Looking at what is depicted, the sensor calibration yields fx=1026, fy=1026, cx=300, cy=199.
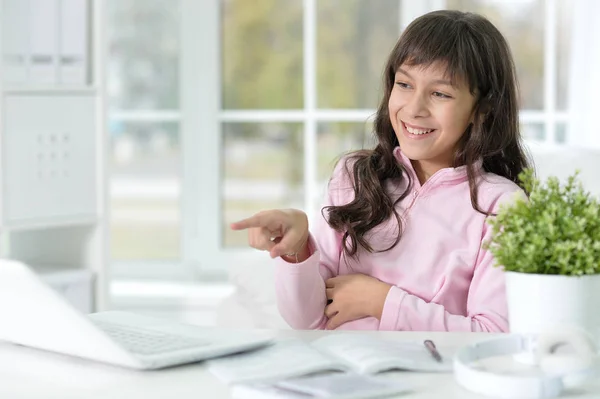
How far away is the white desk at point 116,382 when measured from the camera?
1.10 meters

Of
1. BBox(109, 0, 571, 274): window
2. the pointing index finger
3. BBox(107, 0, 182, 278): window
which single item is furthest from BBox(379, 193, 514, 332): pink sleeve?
BBox(107, 0, 182, 278): window

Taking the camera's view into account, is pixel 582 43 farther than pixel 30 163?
Yes

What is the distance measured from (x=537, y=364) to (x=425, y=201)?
741mm

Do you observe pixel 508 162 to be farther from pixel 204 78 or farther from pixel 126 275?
pixel 126 275

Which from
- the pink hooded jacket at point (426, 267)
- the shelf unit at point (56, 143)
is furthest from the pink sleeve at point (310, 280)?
the shelf unit at point (56, 143)

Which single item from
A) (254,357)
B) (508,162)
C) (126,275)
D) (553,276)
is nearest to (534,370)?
(553,276)

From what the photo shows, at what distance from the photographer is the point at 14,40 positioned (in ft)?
9.06

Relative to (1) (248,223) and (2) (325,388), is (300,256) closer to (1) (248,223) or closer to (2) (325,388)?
(1) (248,223)

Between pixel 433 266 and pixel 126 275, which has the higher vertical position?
pixel 433 266

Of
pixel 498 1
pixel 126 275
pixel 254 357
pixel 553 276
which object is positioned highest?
pixel 498 1

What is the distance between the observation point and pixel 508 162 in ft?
6.39

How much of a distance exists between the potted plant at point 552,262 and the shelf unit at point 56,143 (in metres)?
1.79

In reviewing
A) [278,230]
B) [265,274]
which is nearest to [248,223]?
[278,230]

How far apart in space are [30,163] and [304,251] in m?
1.27
